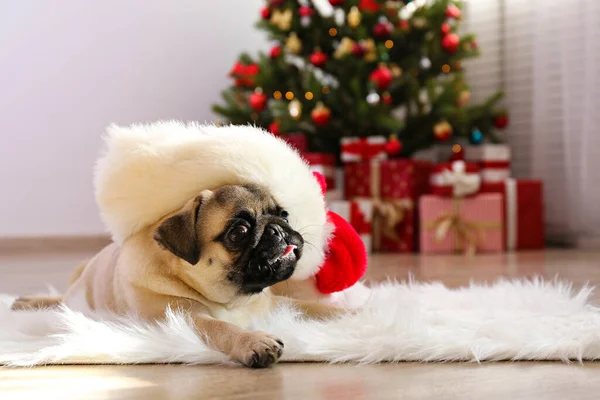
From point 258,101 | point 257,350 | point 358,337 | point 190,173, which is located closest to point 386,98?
point 258,101

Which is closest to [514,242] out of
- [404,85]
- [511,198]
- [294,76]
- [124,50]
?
[511,198]

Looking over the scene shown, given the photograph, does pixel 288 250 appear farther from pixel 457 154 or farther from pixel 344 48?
pixel 457 154

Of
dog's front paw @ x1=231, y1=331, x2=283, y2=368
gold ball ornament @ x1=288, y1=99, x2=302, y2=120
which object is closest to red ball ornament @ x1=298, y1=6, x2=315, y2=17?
gold ball ornament @ x1=288, y1=99, x2=302, y2=120

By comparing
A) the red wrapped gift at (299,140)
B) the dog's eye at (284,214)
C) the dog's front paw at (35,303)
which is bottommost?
the dog's front paw at (35,303)

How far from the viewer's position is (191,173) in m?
1.39

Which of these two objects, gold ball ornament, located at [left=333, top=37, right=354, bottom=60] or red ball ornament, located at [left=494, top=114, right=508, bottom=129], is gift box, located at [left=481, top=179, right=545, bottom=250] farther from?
gold ball ornament, located at [left=333, top=37, right=354, bottom=60]

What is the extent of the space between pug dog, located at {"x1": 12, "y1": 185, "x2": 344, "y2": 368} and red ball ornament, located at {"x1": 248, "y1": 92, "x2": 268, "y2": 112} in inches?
93.4

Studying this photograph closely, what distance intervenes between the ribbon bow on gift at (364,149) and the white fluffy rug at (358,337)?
84.9 inches

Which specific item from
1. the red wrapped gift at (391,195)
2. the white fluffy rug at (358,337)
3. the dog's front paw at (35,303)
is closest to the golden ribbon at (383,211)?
the red wrapped gift at (391,195)

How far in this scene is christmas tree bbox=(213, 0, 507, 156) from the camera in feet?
11.8

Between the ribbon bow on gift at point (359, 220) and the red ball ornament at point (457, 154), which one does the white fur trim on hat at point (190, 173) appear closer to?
the ribbon bow on gift at point (359, 220)

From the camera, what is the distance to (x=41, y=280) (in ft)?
8.30

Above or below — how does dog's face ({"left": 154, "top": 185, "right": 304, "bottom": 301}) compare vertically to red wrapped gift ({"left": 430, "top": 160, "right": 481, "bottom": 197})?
above

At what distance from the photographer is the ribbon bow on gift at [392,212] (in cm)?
355
